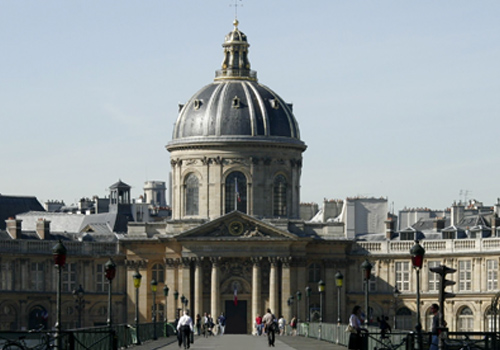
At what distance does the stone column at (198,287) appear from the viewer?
135500 millimetres

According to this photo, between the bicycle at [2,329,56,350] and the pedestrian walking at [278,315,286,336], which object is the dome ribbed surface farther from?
the bicycle at [2,329,56,350]

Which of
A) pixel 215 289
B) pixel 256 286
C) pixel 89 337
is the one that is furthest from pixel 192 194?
pixel 89 337

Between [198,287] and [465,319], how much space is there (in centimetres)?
2217

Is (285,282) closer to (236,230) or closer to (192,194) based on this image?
(236,230)

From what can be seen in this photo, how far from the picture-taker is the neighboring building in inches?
5300

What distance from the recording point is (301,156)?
479 feet

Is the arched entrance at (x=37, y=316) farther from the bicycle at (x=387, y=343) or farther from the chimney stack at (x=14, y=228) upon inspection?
the bicycle at (x=387, y=343)

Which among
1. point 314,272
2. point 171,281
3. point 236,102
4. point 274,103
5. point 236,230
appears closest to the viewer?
point 236,230

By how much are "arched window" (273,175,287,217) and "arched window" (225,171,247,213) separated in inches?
109

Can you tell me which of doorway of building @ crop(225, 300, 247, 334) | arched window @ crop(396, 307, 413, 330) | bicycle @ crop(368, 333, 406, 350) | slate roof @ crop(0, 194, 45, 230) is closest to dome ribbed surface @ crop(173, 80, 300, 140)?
doorway of building @ crop(225, 300, 247, 334)

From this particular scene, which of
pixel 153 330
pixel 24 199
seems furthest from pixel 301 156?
pixel 153 330

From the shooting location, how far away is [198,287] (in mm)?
136125

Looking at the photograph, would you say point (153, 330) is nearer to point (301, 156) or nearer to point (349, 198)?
point (301, 156)

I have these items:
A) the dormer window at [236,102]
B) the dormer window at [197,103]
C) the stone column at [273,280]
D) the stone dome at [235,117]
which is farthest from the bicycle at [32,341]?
the dormer window at [197,103]
